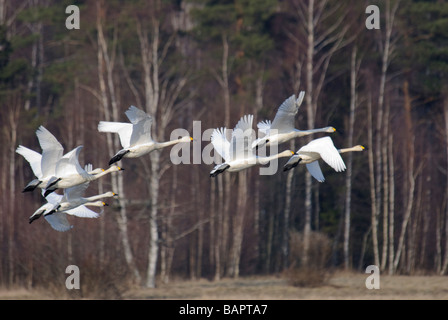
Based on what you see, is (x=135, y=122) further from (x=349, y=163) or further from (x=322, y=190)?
(x=322, y=190)

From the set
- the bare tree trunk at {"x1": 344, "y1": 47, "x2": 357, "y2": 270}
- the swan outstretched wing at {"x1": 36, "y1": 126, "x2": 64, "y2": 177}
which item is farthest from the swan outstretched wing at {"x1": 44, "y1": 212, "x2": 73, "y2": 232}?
the bare tree trunk at {"x1": 344, "y1": 47, "x2": 357, "y2": 270}

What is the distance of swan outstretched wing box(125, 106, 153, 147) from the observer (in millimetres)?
15688

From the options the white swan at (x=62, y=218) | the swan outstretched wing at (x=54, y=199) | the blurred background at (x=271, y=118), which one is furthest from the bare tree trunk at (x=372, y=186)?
the white swan at (x=62, y=218)

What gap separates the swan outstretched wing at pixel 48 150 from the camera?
15750mm

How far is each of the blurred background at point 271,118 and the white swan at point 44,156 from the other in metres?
12.0

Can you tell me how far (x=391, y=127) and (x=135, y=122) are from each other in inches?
747

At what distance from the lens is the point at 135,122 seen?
15812 mm

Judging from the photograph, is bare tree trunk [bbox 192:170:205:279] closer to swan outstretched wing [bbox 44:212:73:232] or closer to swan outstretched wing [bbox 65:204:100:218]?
swan outstretched wing [bbox 65:204:100:218]

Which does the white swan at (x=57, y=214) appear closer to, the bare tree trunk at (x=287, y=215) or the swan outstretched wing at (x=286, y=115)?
the swan outstretched wing at (x=286, y=115)

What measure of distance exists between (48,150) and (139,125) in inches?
60.0
